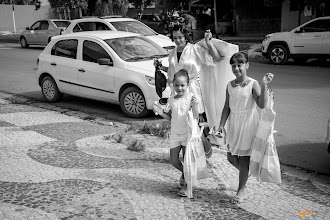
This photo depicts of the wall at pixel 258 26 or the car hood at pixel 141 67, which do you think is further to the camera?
the wall at pixel 258 26

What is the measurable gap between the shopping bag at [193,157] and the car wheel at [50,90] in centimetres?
612

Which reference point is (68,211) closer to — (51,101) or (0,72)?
(51,101)

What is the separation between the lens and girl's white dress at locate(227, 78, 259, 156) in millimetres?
4184

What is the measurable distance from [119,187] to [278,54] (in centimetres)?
1223

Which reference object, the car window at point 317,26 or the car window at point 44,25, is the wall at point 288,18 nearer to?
the car window at point 317,26

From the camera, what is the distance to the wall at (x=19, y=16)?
140 feet

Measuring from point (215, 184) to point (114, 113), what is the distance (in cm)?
433

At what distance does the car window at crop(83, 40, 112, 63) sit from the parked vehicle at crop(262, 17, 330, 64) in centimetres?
870

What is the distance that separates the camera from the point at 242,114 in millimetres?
4227

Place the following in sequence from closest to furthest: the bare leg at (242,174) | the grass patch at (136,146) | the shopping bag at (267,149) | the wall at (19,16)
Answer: the shopping bag at (267,149)
the bare leg at (242,174)
the grass patch at (136,146)
the wall at (19,16)

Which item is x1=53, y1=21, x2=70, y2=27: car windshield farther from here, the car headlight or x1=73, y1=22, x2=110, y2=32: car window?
the car headlight

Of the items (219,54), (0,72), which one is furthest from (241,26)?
(219,54)

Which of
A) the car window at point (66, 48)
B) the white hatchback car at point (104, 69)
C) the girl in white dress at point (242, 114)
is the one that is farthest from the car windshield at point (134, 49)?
the girl in white dress at point (242, 114)

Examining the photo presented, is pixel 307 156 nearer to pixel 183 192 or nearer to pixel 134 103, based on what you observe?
pixel 183 192
